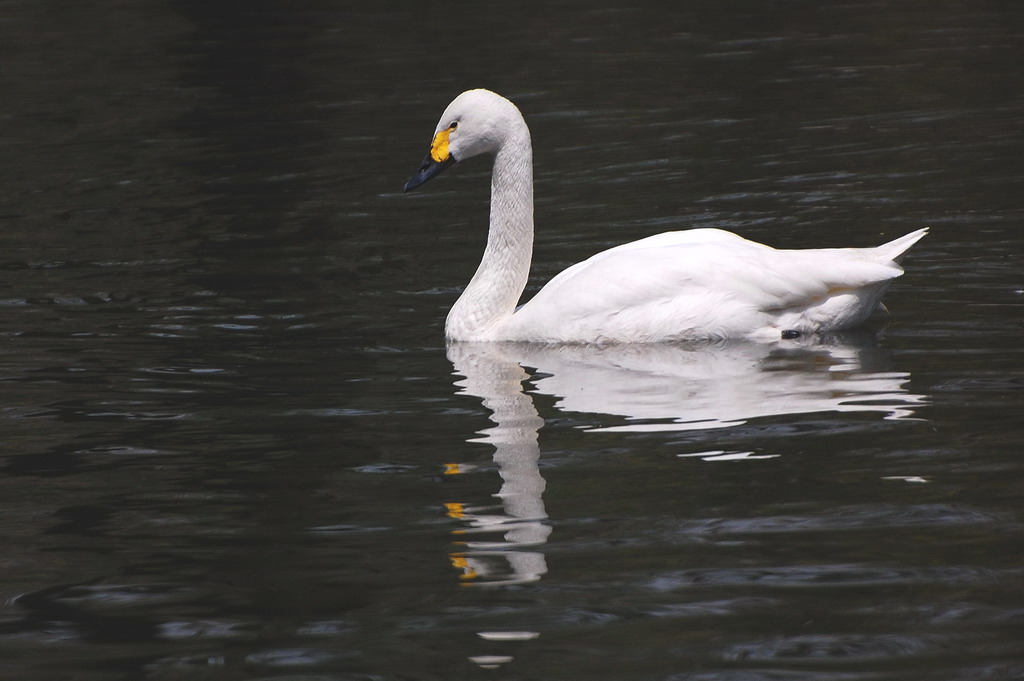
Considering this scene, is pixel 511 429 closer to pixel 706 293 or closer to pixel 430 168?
pixel 706 293

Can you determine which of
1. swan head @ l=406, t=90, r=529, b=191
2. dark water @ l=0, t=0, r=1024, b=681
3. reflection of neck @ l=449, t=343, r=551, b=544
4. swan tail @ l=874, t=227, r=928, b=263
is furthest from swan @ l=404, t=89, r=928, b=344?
swan head @ l=406, t=90, r=529, b=191

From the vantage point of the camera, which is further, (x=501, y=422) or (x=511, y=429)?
(x=501, y=422)

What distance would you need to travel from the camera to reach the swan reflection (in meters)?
5.70

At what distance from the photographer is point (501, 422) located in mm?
7148

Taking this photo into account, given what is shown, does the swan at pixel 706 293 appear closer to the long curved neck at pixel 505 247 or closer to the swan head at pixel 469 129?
the long curved neck at pixel 505 247

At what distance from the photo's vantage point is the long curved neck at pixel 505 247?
906 centimetres

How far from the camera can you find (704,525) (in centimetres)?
549

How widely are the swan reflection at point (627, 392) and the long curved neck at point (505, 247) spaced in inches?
9.8

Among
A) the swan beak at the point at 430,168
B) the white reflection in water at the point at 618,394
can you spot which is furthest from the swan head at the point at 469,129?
the white reflection in water at the point at 618,394

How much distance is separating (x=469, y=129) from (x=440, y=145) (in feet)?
0.61

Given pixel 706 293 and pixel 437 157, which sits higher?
pixel 437 157

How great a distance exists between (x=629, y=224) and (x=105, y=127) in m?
8.47

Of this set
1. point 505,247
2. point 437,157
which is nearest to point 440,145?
point 437,157

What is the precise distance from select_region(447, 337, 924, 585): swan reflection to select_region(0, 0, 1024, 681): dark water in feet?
0.09
